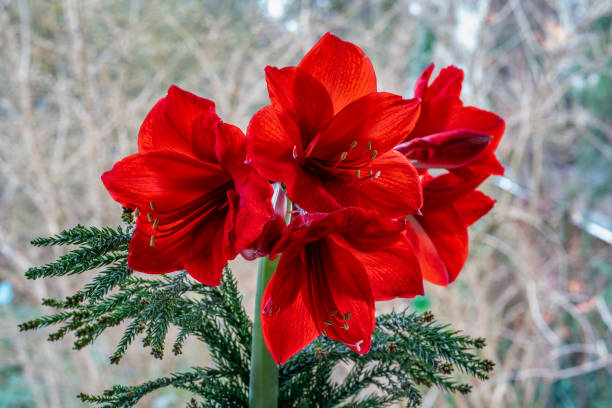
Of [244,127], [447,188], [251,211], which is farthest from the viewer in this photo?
[244,127]

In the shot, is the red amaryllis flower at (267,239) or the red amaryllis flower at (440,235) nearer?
the red amaryllis flower at (267,239)

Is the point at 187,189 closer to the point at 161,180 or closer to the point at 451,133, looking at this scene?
the point at 161,180

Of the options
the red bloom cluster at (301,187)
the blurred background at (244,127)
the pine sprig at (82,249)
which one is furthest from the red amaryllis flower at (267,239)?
the blurred background at (244,127)

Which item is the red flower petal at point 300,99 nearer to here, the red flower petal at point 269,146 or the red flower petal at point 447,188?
the red flower petal at point 269,146

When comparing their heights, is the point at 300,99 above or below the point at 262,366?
above

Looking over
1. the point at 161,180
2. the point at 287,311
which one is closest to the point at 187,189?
the point at 161,180

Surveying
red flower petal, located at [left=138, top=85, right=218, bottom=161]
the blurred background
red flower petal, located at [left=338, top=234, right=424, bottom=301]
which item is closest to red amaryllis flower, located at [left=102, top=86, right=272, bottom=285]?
red flower petal, located at [left=138, top=85, right=218, bottom=161]

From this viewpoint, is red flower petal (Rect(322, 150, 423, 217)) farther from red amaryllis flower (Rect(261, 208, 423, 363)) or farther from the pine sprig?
the pine sprig
